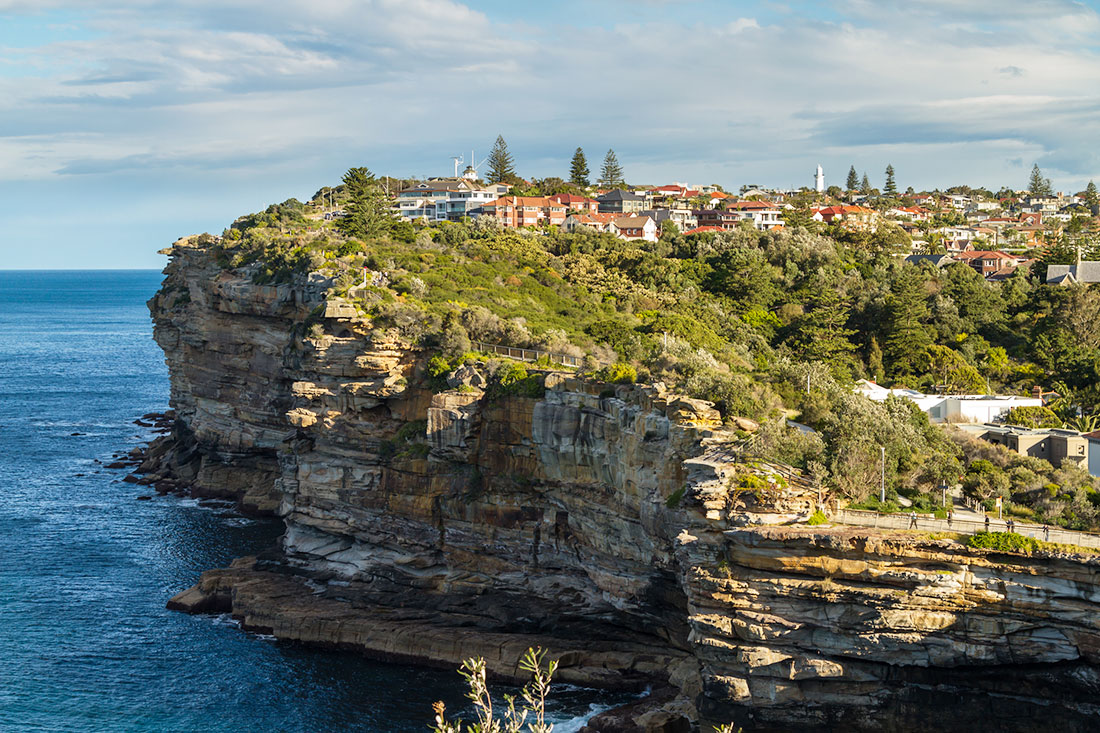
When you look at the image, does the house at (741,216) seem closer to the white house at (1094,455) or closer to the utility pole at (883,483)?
the white house at (1094,455)

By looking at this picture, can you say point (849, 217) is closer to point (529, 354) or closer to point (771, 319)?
point (771, 319)

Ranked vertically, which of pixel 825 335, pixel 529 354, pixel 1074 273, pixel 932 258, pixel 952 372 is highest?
pixel 932 258

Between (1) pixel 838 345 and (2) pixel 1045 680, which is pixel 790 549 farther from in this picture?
(1) pixel 838 345

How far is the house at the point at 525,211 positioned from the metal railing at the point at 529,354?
39481mm

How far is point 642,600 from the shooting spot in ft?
117

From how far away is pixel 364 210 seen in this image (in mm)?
69875

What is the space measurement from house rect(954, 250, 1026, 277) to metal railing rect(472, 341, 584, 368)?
146 feet

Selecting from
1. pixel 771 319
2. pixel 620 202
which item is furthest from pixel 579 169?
pixel 771 319

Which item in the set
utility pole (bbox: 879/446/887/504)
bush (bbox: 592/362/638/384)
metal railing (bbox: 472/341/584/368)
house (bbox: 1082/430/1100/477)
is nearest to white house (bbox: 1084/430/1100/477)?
house (bbox: 1082/430/1100/477)

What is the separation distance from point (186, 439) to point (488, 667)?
3799cm

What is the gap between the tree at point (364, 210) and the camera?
68.9 meters

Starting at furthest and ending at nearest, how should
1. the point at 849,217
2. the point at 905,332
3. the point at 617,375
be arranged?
the point at 849,217 < the point at 905,332 < the point at 617,375

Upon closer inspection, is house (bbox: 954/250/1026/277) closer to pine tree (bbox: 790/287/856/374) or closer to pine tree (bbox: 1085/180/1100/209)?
pine tree (bbox: 790/287/856/374)

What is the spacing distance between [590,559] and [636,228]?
2044 inches
